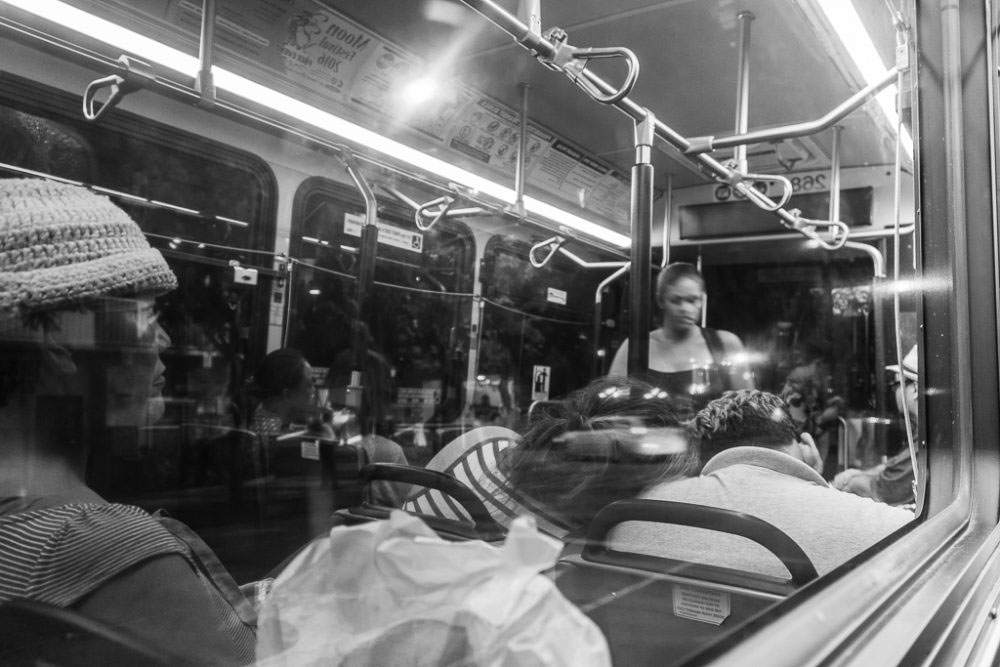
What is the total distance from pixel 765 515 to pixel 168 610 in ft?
3.62

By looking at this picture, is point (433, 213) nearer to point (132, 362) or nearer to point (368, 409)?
point (368, 409)

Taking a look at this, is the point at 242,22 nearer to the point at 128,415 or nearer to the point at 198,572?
the point at 128,415

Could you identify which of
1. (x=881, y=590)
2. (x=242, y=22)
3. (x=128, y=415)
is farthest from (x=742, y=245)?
(x=128, y=415)

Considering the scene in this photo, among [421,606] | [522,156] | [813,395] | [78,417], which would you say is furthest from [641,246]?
[813,395]

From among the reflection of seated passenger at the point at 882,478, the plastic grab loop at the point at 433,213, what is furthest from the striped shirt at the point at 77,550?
the reflection of seated passenger at the point at 882,478

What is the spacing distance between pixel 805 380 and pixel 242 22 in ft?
11.2

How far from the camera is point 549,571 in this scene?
51cm

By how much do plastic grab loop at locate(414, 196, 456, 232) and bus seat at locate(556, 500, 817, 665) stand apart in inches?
47.6

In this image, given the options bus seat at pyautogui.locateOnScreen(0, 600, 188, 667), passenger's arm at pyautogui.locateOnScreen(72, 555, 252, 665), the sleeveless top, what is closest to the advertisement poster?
the sleeveless top

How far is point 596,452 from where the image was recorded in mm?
1531

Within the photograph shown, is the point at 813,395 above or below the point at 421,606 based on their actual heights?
above

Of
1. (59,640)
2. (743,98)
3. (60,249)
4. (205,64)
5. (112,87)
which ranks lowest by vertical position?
(59,640)

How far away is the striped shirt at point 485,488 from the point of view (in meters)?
0.99

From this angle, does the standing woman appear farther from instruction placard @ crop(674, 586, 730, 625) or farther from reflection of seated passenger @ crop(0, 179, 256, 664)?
reflection of seated passenger @ crop(0, 179, 256, 664)
